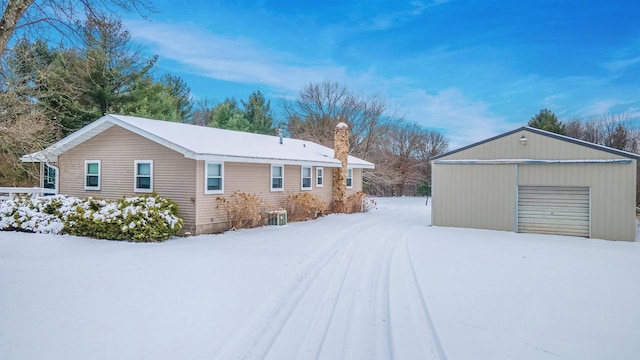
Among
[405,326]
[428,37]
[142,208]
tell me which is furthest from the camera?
[428,37]

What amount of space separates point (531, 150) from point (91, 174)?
607 inches

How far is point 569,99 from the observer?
27.2m

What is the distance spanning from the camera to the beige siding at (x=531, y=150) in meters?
11.7

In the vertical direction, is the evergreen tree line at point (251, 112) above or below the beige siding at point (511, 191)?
above

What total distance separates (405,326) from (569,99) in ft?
97.1

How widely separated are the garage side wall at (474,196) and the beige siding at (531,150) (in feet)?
1.37

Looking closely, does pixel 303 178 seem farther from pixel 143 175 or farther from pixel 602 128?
pixel 602 128

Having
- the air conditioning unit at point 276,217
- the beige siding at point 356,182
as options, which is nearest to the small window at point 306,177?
the air conditioning unit at point 276,217

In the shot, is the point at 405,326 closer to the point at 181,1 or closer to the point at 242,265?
the point at 242,265

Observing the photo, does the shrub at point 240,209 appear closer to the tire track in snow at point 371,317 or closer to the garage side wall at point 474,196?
the tire track in snow at point 371,317

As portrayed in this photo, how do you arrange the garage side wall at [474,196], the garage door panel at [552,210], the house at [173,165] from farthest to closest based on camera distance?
1. the garage side wall at [474,196]
2. the garage door panel at [552,210]
3. the house at [173,165]

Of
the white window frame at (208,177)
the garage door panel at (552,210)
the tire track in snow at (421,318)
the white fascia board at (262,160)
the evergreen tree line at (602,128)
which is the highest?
the evergreen tree line at (602,128)

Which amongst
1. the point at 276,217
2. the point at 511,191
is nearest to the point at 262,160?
the point at 276,217

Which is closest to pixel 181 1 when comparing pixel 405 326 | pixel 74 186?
pixel 74 186
